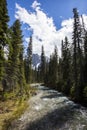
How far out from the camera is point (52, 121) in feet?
68.4

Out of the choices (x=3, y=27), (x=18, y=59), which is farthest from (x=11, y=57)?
(x=3, y=27)

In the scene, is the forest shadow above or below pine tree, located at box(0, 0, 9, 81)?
below

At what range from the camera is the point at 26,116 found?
22.6 metres

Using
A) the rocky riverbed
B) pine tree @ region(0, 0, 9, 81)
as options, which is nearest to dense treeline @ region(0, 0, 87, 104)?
pine tree @ region(0, 0, 9, 81)

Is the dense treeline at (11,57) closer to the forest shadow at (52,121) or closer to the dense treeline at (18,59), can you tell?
the dense treeline at (18,59)

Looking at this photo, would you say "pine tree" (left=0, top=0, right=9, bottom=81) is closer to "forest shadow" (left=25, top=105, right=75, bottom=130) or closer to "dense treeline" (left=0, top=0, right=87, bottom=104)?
"dense treeline" (left=0, top=0, right=87, bottom=104)

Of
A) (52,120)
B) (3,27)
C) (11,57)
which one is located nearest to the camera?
(52,120)

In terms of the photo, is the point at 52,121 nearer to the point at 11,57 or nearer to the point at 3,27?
the point at 3,27

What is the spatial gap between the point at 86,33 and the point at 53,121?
27.8 m

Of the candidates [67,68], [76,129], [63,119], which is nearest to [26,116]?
[63,119]

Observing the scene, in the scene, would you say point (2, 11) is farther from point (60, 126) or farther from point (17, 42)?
point (17, 42)

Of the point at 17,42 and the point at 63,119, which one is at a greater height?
the point at 17,42

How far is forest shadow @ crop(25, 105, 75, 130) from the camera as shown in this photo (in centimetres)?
1880

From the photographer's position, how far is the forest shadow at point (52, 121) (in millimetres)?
18797
